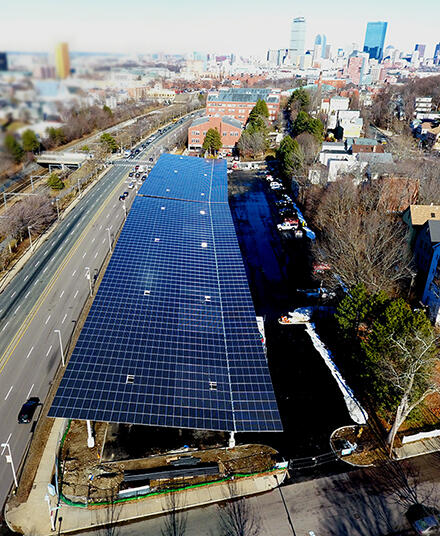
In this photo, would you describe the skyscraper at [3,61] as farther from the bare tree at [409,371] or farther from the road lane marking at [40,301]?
the bare tree at [409,371]

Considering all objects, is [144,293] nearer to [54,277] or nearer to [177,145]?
[54,277]

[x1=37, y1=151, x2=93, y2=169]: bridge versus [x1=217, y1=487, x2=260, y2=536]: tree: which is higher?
[x1=37, y1=151, x2=93, y2=169]: bridge

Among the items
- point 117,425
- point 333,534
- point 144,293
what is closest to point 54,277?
point 144,293

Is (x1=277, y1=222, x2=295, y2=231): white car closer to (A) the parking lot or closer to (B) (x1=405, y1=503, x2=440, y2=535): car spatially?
(A) the parking lot

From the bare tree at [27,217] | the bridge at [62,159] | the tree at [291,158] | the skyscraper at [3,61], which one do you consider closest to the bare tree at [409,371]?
the skyscraper at [3,61]

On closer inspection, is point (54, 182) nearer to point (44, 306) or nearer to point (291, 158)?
point (44, 306)

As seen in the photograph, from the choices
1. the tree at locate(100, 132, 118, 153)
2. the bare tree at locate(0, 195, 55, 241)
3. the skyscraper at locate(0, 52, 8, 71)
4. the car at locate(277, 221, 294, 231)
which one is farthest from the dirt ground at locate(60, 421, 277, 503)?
the tree at locate(100, 132, 118, 153)

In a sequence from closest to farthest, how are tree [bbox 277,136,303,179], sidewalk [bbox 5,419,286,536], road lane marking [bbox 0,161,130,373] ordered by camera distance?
sidewalk [bbox 5,419,286,536], road lane marking [bbox 0,161,130,373], tree [bbox 277,136,303,179]
